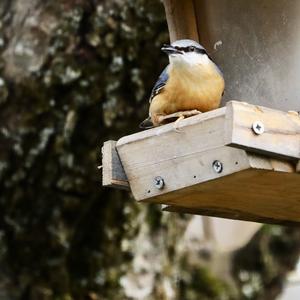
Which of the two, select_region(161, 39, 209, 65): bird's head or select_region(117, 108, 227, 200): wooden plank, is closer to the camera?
select_region(117, 108, 227, 200): wooden plank

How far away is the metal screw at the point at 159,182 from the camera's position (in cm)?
257

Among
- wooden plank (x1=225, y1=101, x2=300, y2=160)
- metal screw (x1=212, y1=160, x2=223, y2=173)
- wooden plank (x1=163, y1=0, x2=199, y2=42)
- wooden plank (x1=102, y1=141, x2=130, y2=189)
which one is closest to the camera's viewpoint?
wooden plank (x1=225, y1=101, x2=300, y2=160)

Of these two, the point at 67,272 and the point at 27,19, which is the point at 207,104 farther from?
the point at 67,272

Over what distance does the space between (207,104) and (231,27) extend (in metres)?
0.45

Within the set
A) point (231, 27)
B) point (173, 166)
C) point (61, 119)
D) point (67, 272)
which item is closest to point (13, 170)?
point (61, 119)

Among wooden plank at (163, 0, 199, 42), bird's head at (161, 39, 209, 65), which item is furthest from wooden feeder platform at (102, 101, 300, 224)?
wooden plank at (163, 0, 199, 42)

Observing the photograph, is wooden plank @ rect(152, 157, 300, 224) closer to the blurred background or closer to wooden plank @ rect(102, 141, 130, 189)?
wooden plank @ rect(102, 141, 130, 189)

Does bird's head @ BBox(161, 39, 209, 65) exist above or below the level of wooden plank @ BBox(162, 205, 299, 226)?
above

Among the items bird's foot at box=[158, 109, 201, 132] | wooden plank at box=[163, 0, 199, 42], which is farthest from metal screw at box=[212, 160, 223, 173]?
wooden plank at box=[163, 0, 199, 42]

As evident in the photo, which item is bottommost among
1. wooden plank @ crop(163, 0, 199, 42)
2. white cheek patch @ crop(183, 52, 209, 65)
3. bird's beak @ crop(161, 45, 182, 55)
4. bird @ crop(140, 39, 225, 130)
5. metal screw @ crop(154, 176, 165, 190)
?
metal screw @ crop(154, 176, 165, 190)

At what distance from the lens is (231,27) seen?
10.3 feet

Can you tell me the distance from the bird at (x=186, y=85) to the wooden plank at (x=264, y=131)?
37cm

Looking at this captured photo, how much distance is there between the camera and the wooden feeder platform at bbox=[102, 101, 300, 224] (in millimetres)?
2350

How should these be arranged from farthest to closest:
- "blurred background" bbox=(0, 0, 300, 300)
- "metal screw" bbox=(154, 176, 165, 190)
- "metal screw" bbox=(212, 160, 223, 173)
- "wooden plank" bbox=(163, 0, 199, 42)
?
"blurred background" bbox=(0, 0, 300, 300)
"wooden plank" bbox=(163, 0, 199, 42)
"metal screw" bbox=(154, 176, 165, 190)
"metal screw" bbox=(212, 160, 223, 173)
